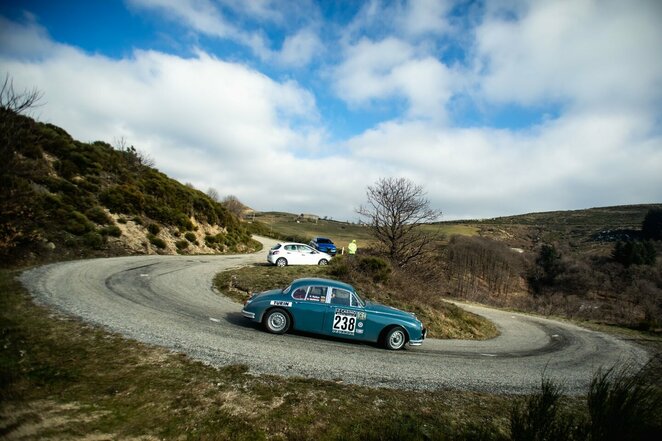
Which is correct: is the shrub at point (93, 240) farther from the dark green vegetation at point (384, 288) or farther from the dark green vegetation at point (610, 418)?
the dark green vegetation at point (610, 418)

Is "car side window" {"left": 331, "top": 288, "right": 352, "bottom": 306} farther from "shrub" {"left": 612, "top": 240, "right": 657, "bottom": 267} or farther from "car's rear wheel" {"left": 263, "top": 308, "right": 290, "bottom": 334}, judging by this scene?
"shrub" {"left": 612, "top": 240, "right": 657, "bottom": 267}

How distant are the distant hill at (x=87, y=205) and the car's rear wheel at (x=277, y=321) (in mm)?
12378

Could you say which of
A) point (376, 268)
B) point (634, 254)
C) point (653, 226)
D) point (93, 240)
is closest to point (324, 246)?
point (376, 268)

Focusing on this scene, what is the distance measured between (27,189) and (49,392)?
18.3 m

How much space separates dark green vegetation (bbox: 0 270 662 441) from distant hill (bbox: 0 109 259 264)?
11784 millimetres

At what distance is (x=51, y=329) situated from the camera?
7.12 meters

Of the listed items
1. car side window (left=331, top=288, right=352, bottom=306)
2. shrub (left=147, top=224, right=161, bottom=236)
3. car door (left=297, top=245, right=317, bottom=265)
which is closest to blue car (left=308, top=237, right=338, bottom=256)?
car door (left=297, top=245, right=317, bottom=265)

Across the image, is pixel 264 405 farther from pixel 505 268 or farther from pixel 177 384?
pixel 505 268

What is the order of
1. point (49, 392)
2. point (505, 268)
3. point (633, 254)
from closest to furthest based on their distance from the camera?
point (49, 392) → point (633, 254) → point (505, 268)

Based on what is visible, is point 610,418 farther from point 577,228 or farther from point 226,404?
point 577,228

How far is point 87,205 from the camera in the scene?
71.0ft

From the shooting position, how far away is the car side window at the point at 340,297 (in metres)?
9.33

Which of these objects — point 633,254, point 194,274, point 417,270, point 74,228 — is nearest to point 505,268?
point 633,254

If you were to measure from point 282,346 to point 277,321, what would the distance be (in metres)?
1.20
